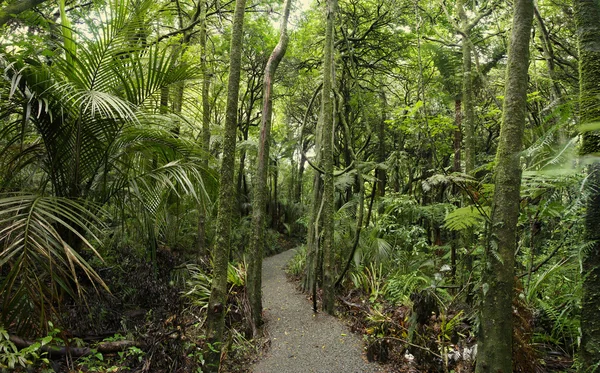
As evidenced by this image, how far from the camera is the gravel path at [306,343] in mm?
4043

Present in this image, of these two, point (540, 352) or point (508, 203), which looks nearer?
point (508, 203)

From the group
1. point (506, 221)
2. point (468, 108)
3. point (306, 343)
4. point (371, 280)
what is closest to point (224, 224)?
point (306, 343)

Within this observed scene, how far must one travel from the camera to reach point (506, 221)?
7.19ft

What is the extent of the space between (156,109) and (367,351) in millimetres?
4270

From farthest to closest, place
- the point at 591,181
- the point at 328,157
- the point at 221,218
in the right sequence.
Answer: the point at 328,157, the point at 221,218, the point at 591,181

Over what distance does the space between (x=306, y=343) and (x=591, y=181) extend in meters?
3.99

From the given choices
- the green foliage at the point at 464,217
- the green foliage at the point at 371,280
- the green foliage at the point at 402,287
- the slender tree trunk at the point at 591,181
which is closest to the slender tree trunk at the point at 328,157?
the green foliage at the point at 371,280

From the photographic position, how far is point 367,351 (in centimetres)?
409

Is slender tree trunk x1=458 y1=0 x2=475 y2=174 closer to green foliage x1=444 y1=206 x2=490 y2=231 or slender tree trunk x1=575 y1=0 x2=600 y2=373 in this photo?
green foliage x1=444 y1=206 x2=490 y2=231

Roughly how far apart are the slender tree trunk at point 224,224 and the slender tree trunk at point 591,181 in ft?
9.63

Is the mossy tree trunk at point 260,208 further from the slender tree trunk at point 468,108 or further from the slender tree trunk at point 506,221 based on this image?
the slender tree trunk at point 506,221

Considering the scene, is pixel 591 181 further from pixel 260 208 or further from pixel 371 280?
pixel 371 280

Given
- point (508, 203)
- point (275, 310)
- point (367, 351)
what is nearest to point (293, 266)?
point (275, 310)

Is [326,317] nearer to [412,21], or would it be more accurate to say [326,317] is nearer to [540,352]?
[540,352]
